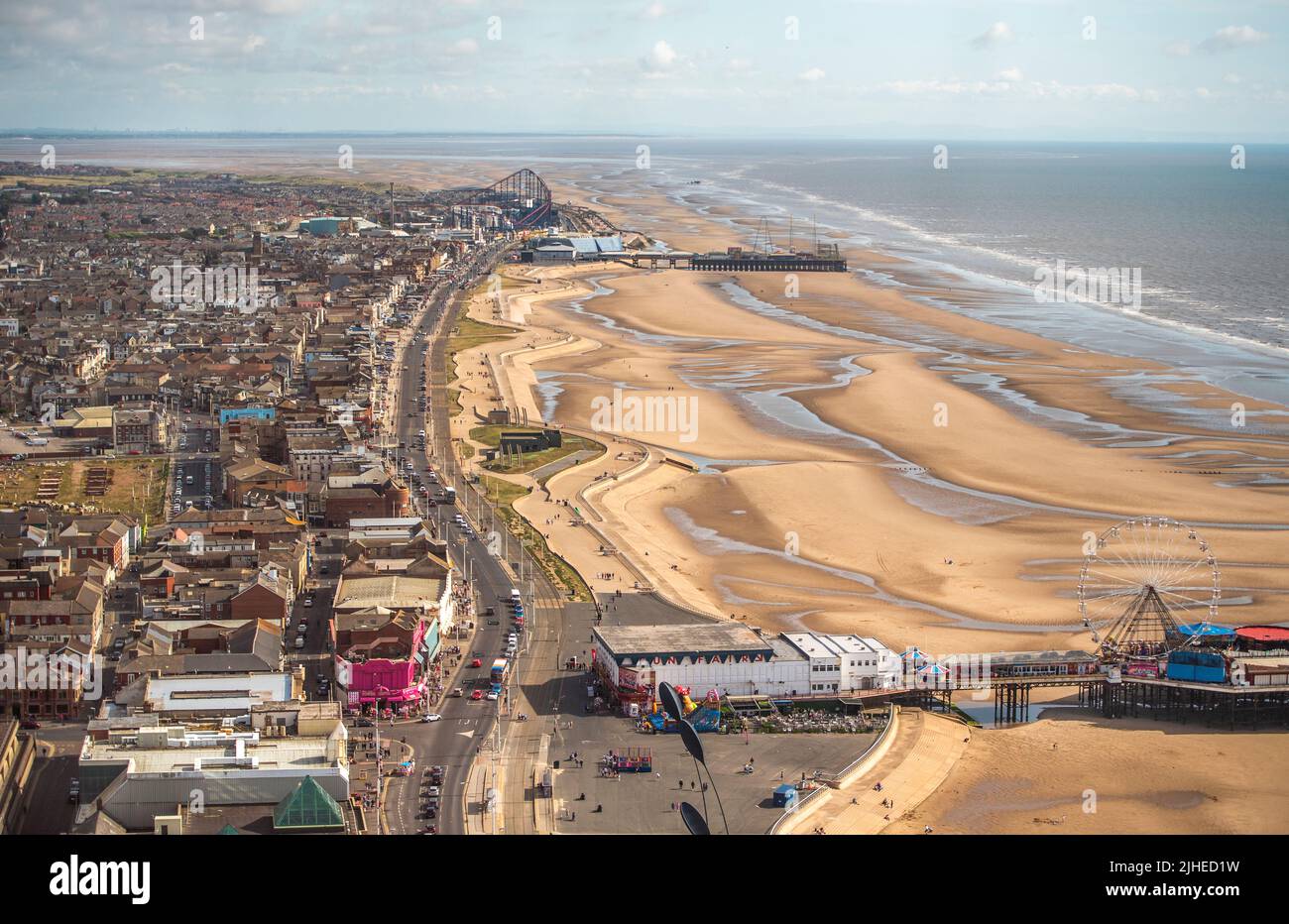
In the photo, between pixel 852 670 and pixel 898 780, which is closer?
pixel 898 780

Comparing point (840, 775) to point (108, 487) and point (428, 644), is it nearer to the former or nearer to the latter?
point (428, 644)

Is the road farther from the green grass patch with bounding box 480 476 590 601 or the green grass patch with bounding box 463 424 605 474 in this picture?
the green grass patch with bounding box 463 424 605 474

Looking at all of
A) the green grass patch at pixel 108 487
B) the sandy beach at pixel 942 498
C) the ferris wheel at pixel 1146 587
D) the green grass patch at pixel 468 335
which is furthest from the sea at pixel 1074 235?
the green grass patch at pixel 108 487

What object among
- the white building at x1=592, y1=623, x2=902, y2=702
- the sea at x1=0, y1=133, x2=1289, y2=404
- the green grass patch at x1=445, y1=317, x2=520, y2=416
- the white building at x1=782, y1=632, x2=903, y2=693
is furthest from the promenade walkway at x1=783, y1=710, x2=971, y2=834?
the green grass patch at x1=445, y1=317, x2=520, y2=416

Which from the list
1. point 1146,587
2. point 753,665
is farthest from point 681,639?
point 1146,587

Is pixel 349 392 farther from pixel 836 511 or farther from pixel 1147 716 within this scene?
pixel 1147 716

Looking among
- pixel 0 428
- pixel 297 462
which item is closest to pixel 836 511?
pixel 297 462
